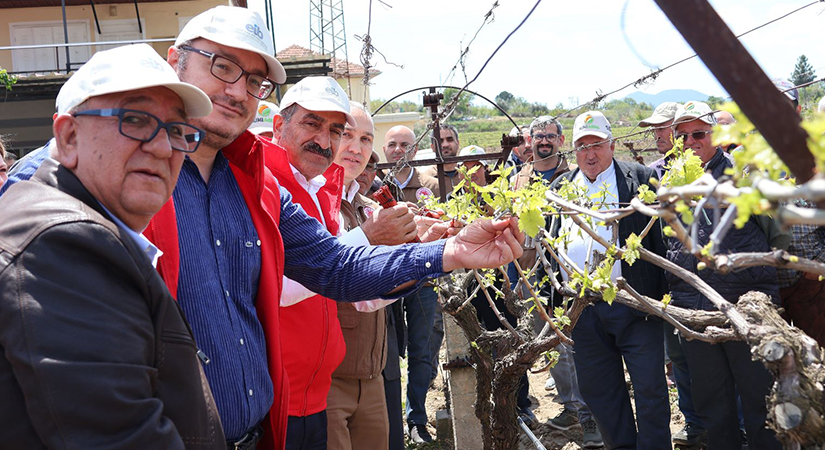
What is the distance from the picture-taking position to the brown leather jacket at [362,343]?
3814 millimetres

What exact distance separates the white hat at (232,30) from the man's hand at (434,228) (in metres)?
1.06

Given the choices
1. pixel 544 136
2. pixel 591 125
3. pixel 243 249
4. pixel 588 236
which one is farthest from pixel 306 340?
pixel 544 136

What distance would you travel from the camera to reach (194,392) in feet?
5.74

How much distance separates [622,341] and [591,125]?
5.13 feet

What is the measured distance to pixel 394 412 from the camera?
434 centimetres

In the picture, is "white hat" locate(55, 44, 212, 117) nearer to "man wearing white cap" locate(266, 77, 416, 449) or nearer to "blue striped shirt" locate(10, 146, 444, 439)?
"blue striped shirt" locate(10, 146, 444, 439)

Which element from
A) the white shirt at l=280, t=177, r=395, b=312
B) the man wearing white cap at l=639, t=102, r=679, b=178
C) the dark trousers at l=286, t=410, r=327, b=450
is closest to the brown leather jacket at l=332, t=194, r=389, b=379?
the white shirt at l=280, t=177, r=395, b=312

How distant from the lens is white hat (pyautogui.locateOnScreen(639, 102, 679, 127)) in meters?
6.30

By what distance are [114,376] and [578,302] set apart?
8.57 ft

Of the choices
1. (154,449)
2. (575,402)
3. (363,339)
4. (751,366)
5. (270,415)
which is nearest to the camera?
(154,449)

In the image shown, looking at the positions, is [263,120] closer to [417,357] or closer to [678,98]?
[417,357]

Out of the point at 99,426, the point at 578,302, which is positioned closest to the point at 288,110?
the point at 578,302

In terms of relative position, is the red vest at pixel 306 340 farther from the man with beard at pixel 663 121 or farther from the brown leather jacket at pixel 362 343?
the man with beard at pixel 663 121

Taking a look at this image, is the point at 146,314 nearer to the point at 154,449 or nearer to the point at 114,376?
the point at 114,376
